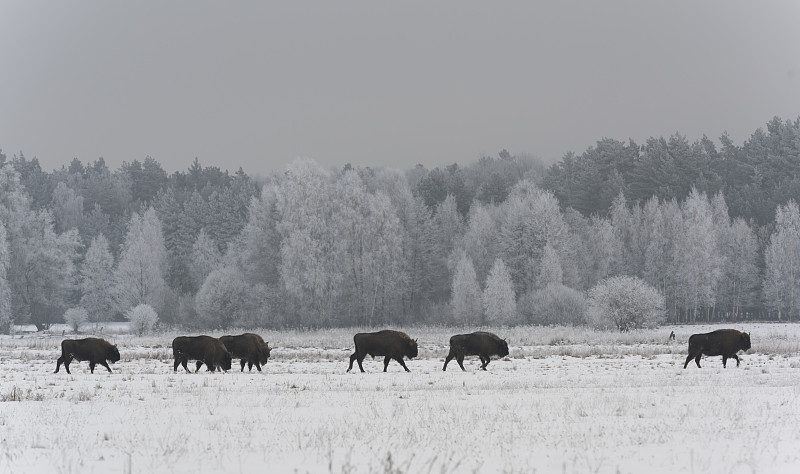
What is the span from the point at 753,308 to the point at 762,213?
45.5 feet

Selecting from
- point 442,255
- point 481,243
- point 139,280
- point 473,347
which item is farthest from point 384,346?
point 442,255

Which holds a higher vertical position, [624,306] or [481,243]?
[481,243]

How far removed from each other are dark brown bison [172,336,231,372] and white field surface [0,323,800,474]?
9.32 ft

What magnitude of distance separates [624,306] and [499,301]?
15.6 m

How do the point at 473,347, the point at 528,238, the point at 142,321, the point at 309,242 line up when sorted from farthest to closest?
1. the point at 528,238
2. the point at 309,242
3. the point at 142,321
4. the point at 473,347

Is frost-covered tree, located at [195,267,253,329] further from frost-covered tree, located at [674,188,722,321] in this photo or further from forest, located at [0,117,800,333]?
frost-covered tree, located at [674,188,722,321]

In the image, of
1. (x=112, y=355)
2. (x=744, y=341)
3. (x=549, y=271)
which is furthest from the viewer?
(x=549, y=271)

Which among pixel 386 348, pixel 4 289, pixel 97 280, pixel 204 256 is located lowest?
pixel 386 348

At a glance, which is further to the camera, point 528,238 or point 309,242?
point 528,238

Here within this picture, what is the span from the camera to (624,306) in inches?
2216

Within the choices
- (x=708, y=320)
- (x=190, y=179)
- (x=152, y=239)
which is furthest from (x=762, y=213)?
(x=190, y=179)

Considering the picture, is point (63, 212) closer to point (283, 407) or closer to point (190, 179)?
point (190, 179)

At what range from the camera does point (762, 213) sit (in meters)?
98.3

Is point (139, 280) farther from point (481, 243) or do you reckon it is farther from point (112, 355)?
point (112, 355)
